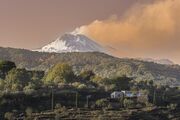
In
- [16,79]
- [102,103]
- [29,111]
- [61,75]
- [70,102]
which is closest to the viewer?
[29,111]

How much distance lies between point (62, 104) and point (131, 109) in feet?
49.2

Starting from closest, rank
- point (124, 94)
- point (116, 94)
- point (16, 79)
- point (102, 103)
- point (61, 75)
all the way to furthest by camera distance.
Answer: point (102, 103) < point (116, 94) < point (124, 94) < point (16, 79) < point (61, 75)

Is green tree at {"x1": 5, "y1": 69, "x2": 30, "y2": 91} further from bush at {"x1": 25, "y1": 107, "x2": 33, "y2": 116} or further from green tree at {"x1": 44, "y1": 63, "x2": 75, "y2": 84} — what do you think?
bush at {"x1": 25, "y1": 107, "x2": 33, "y2": 116}

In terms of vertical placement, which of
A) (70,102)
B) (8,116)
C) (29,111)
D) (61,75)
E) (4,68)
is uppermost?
(4,68)

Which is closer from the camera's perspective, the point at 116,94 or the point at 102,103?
the point at 102,103

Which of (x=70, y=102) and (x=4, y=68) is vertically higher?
(x=4, y=68)

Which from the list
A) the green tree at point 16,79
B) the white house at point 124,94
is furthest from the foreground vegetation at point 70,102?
the white house at point 124,94

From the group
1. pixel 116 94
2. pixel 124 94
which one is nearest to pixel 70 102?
pixel 116 94

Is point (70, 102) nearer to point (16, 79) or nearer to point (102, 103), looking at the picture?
point (102, 103)

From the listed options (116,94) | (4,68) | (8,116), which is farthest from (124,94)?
(4,68)

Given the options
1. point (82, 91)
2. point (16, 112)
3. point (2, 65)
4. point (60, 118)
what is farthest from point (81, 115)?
point (2, 65)

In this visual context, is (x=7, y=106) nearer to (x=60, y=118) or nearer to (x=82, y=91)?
(x=60, y=118)

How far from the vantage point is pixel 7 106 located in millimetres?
107875

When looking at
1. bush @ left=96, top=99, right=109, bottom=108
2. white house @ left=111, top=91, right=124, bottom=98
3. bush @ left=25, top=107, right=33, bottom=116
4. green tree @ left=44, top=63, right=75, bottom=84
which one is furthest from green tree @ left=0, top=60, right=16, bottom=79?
bush @ left=25, top=107, right=33, bottom=116
